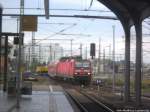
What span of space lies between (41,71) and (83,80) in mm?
68513

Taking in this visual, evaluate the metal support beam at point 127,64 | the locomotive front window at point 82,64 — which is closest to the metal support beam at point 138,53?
the metal support beam at point 127,64

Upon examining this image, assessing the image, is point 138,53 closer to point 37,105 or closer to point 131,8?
point 131,8

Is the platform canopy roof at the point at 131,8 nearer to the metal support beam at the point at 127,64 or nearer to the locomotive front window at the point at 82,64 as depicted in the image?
the metal support beam at the point at 127,64

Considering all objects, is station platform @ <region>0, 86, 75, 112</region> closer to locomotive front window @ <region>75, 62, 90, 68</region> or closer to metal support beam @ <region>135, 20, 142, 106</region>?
metal support beam @ <region>135, 20, 142, 106</region>

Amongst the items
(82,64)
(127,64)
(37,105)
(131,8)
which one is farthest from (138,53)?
(82,64)

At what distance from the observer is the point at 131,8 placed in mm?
27297

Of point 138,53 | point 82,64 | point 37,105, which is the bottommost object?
point 37,105

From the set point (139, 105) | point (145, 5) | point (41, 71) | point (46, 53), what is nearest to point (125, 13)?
point (145, 5)

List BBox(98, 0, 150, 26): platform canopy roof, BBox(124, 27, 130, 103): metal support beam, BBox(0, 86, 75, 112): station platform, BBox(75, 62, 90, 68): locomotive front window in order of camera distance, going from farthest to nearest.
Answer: BBox(75, 62, 90, 68): locomotive front window
BBox(124, 27, 130, 103): metal support beam
BBox(98, 0, 150, 26): platform canopy roof
BBox(0, 86, 75, 112): station platform

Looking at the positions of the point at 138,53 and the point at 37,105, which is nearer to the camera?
the point at 37,105

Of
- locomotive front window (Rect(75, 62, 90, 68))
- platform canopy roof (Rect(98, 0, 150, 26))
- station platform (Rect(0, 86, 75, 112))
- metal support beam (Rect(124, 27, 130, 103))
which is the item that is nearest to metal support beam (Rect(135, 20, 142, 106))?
platform canopy roof (Rect(98, 0, 150, 26))

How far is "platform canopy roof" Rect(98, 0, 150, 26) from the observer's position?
26289mm

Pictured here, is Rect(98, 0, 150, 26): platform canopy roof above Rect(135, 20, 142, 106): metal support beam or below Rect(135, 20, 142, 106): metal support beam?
above

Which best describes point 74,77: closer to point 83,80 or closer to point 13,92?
point 83,80
